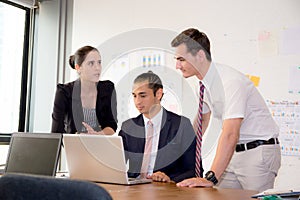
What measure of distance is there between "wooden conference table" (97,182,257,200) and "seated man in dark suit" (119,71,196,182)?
0.32m

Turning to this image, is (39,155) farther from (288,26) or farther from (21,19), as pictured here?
(21,19)

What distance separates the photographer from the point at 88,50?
2572mm

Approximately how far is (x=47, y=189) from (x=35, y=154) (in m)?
1.11

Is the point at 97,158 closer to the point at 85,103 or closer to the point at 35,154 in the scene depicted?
the point at 35,154

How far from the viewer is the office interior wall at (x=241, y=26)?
2705mm

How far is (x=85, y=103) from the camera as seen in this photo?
2588 millimetres

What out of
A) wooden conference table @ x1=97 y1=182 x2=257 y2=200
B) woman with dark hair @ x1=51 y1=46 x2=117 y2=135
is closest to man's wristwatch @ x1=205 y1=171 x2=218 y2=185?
wooden conference table @ x1=97 y1=182 x2=257 y2=200

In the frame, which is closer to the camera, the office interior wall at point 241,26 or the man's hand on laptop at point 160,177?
the man's hand on laptop at point 160,177

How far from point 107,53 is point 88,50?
95cm

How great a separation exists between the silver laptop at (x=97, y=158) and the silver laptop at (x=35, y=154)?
0.27 feet

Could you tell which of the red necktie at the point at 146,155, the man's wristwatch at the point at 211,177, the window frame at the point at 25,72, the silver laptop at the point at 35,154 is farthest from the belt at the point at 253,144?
the window frame at the point at 25,72

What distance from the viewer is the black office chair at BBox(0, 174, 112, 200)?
74 centimetres

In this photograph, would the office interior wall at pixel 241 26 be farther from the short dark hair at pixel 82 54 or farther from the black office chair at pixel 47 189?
the black office chair at pixel 47 189

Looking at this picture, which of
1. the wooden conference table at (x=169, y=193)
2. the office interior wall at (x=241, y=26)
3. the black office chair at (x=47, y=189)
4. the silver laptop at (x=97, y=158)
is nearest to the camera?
the black office chair at (x=47, y=189)
